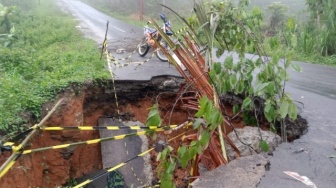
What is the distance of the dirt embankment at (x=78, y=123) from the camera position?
5.50 m

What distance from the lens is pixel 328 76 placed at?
995 cm

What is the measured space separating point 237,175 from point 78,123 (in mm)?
3571

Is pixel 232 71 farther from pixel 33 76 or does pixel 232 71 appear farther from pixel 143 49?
pixel 143 49

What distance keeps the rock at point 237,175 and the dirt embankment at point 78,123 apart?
2.58 meters

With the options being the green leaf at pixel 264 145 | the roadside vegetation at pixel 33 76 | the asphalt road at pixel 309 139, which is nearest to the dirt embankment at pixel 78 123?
the roadside vegetation at pixel 33 76

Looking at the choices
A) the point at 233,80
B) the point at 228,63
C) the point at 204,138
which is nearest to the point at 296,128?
the point at 233,80

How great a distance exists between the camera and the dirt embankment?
18.0ft

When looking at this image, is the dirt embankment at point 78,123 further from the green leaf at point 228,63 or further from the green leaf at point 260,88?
the green leaf at point 260,88

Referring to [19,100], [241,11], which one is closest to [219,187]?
[241,11]

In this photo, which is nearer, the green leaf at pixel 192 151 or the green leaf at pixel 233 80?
the green leaf at pixel 192 151

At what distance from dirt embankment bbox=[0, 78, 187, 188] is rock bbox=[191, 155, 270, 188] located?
258 centimetres

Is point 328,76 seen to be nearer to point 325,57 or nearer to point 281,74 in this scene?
point 325,57

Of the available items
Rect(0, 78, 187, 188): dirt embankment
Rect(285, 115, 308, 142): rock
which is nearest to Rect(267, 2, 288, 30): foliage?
Rect(0, 78, 187, 188): dirt embankment

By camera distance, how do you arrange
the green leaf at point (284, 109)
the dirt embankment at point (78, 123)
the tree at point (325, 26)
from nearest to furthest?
the green leaf at point (284, 109) → the dirt embankment at point (78, 123) → the tree at point (325, 26)
